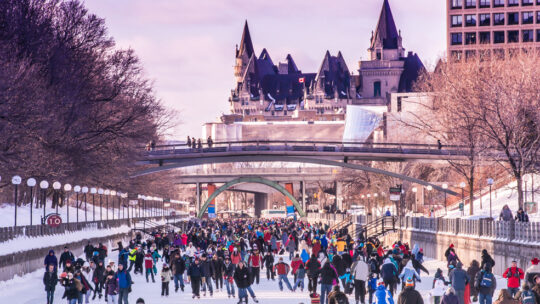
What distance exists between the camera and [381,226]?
232 feet

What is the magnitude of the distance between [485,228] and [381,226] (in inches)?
1130

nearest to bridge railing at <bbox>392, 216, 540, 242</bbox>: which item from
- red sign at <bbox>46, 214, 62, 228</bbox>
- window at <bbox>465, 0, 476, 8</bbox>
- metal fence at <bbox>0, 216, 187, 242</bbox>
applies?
red sign at <bbox>46, 214, 62, 228</bbox>

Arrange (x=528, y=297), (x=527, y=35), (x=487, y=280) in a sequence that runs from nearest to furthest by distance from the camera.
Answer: (x=528, y=297) → (x=487, y=280) → (x=527, y=35)

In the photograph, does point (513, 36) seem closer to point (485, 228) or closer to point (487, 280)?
point (485, 228)

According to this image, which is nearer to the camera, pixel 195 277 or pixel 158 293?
pixel 195 277

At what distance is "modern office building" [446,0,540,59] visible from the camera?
397 ft

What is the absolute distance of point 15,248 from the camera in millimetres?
37375

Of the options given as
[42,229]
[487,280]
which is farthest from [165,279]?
[42,229]

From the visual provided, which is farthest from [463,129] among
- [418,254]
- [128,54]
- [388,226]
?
[418,254]

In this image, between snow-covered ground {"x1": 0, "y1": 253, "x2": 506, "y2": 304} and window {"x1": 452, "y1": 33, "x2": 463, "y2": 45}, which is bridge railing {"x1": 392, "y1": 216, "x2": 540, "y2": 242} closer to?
snow-covered ground {"x1": 0, "y1": 253, "x2": 506, "y2": 304}

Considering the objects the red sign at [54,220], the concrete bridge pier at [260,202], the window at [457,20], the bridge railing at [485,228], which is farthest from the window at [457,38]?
the red sign at [54,220]

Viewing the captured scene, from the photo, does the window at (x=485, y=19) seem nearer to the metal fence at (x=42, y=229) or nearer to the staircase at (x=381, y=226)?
the staircase at (x=381, y=226)

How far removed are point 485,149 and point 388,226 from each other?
33.6 ft

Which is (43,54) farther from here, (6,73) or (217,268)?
(217,268)
